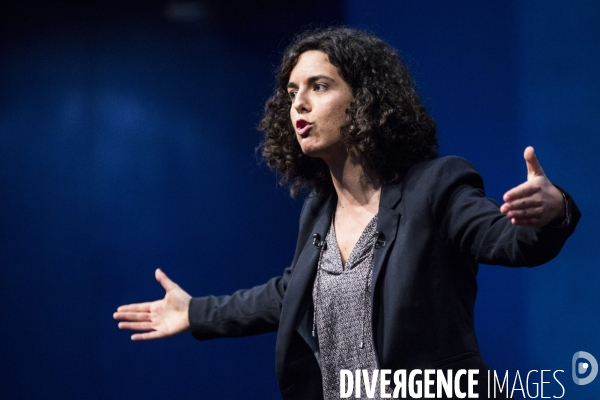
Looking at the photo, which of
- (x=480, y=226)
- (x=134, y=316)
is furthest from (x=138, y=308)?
(x=480, y=226)

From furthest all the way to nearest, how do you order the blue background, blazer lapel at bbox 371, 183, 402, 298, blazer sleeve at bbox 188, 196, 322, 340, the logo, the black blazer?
the blue background → the logo → blazer sleeve at bbox 188, 196, 322, 340 → blazer lapel at bbox 371, 183, 402, 298 → the black blazer

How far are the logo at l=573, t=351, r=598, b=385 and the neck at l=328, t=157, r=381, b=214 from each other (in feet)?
3.08

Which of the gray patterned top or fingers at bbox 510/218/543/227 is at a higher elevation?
fingers at bbox 510/218/543/227

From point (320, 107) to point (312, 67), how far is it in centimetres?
13

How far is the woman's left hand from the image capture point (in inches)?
46.9

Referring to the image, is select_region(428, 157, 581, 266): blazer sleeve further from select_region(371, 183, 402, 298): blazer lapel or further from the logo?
the logo

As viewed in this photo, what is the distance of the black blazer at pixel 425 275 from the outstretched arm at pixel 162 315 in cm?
40

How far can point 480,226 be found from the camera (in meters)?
1.42

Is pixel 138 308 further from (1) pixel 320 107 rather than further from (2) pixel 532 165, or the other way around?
(2) pixel 532 165

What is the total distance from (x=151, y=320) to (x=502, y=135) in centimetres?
137

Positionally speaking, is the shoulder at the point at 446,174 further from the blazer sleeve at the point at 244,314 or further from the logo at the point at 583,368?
the logo at the point at 583,368

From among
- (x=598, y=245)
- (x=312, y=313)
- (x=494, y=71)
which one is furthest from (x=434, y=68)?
(x=312, y=313)

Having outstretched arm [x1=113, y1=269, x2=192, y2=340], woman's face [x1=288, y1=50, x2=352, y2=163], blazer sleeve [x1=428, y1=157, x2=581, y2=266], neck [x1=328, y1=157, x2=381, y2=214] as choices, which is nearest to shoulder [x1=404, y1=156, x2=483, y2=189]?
blazer sleeve [x1=428, y1=157, x2=581, y2=266]

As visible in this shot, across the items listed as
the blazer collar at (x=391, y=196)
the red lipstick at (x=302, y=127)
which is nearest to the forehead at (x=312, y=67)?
the red lipstick at (x=302, y=127)
